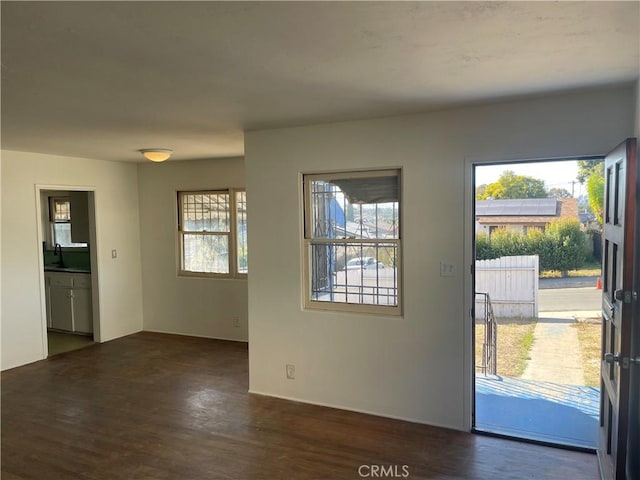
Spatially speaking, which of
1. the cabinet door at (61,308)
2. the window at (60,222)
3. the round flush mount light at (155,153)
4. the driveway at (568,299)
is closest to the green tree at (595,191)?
the driveway at (568,299)

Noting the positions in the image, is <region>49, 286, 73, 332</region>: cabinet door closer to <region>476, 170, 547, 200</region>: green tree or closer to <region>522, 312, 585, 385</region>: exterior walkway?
<region>476, 170, 547, 200</region>: green tree

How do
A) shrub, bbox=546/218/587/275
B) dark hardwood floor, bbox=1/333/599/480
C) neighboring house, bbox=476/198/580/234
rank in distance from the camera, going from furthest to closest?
shrub, bbox=546/218/587/275
neighboring house, bbox=476/198/580/234
dark hardwood floor, bbox=1/333/599/480

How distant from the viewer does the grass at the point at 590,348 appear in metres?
4.82

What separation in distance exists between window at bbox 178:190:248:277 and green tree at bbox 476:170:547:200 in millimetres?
3225

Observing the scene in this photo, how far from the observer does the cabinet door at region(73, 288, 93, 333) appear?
5992mm

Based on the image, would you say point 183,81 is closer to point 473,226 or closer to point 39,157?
point 473,226

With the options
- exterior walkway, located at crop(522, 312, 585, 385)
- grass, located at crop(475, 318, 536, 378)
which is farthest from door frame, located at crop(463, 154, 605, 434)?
grass, located at crop(475, 318, 536, 378)

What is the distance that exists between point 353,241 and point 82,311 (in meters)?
4.42

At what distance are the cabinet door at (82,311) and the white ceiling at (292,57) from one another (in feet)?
10.5

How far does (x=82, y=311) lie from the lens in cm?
604

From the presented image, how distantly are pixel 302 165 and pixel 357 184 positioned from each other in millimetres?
496

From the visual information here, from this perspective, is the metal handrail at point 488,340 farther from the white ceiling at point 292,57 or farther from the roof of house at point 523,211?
the white ceiling at point 292,57

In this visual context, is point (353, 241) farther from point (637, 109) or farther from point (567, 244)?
point (567, 244)

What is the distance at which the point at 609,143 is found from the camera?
108 inches
